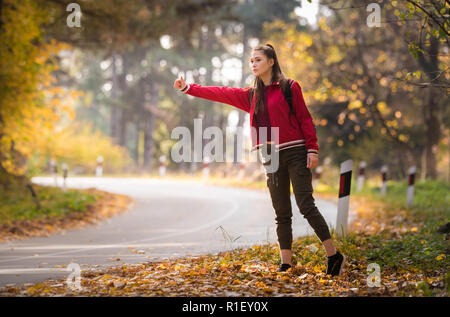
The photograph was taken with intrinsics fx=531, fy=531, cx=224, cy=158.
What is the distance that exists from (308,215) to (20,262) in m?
3.75

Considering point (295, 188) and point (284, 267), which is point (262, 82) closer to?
point (295, 188)

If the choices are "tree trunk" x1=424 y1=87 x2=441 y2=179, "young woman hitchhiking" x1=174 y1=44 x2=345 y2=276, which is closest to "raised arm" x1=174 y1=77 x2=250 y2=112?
"young woman hitchhiking" x1=174 y1=44 x2=345 y2=276

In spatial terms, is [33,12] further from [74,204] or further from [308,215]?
[308,215]

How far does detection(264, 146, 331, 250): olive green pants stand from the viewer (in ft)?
17.9

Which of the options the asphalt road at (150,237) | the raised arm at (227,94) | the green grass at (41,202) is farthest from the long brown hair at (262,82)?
the green grass at (41,202)

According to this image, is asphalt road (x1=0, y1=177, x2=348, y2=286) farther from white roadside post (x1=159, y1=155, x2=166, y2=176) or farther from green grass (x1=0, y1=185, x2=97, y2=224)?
white roadside post (x1=159, y1=155, x2=166, y2=176)

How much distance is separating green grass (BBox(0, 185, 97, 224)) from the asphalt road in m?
1.05

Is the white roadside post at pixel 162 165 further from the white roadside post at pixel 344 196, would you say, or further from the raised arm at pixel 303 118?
the raised arm at pixel 303 118

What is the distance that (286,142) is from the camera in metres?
5.48

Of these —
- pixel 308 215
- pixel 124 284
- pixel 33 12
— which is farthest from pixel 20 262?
pixel 33 12

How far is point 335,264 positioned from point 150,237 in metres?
4.29

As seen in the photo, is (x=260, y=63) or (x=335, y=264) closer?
(x=335, y=264)

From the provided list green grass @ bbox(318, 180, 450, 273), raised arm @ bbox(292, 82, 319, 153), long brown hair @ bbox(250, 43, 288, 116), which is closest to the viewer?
raised arm @ bbox(292, 82, 319, 153)

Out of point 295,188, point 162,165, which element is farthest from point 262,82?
point 162,165
